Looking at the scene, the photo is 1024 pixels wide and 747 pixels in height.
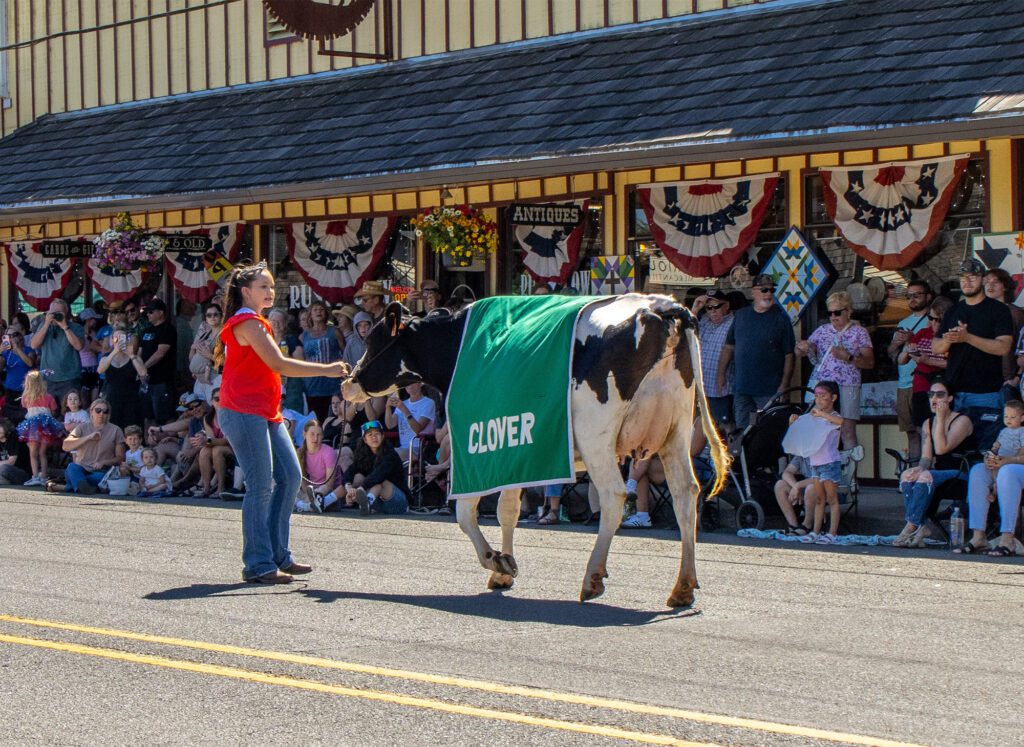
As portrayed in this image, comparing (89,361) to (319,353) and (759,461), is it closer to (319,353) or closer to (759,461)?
(319,353)

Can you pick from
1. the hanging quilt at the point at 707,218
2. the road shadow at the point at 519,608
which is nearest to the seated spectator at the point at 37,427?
the hanging quilt at the point at 707,218

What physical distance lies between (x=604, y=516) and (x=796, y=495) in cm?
489

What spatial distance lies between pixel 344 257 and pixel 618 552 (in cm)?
1024

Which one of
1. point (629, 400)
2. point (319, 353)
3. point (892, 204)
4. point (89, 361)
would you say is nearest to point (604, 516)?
point (629, 400)

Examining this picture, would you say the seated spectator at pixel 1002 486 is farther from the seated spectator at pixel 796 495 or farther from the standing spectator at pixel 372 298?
the standing spectator at pixel 372 298

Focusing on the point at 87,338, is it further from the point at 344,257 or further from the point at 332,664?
the point at 332,664

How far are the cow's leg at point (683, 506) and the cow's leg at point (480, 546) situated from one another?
43.1 inches

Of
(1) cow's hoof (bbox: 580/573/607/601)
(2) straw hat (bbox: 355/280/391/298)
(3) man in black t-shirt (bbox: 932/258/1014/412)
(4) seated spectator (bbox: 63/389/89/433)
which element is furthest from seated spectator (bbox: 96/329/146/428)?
(1) cow's hoof (bbox: 580/573/607/601)

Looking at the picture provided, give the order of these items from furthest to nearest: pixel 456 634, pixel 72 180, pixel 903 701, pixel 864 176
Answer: pixel 72 180, pixel 864 176, pixel 456 634, pixel 903 701

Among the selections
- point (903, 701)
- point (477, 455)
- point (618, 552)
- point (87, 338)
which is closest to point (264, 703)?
point (903, 701)

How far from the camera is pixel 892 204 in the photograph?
16.4 meters

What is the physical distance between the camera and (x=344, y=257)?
22219mm

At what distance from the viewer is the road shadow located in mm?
9289

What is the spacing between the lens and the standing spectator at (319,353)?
19.5 meters
